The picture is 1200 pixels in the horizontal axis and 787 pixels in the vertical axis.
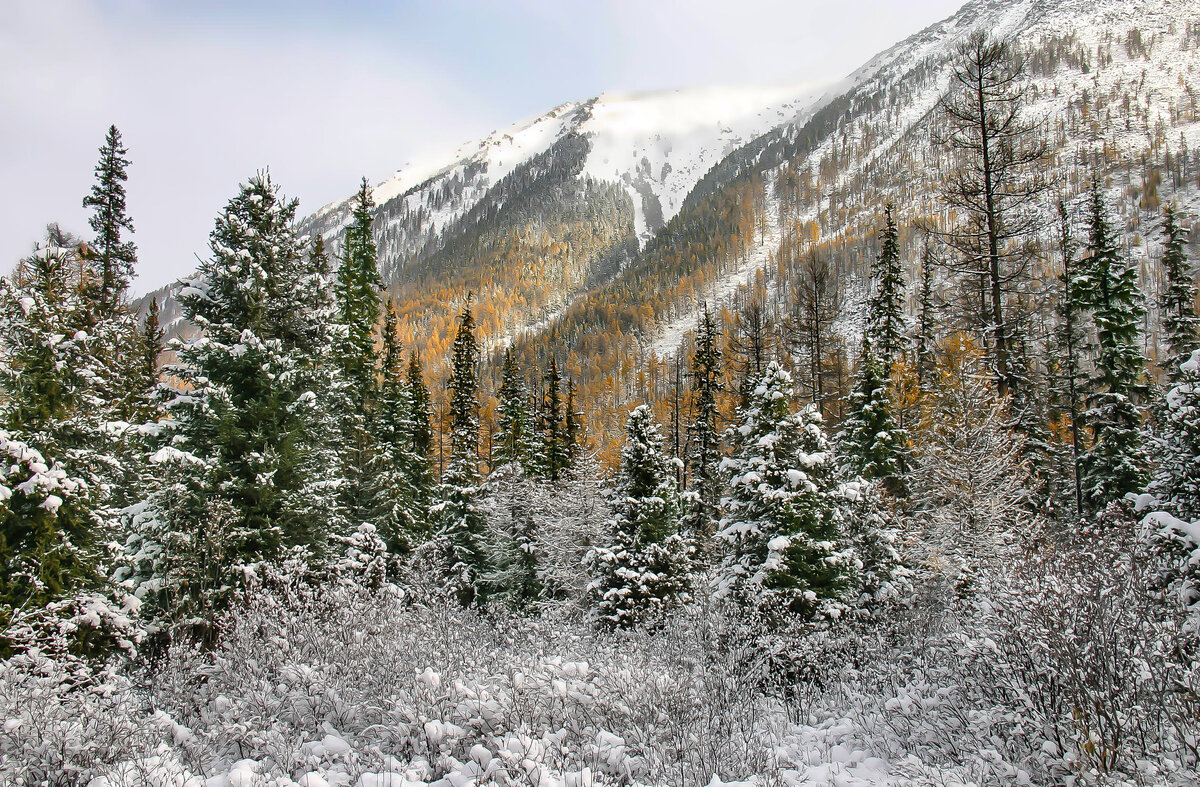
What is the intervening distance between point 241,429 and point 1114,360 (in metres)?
30.3

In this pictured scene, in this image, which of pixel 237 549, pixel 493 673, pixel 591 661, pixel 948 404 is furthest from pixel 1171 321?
pixel 237 549

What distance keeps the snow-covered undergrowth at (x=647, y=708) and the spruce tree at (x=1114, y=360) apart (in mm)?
20399

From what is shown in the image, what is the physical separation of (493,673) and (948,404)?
16617 mm

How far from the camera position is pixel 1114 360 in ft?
74.9

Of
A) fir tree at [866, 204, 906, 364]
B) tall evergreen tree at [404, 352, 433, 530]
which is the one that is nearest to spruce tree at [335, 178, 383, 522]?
tall evergreen tree at [404, 352, 433, 530]

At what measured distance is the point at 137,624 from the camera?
10.3 m

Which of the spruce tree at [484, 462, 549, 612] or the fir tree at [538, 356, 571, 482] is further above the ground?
the fir tree at [538, 356, 571, 482]

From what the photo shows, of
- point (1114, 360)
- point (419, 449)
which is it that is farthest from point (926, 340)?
point (419, 449)

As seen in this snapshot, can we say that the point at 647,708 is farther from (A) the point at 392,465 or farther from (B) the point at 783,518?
(A) the point at 392,465

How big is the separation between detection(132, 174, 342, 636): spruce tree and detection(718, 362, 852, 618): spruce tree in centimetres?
951

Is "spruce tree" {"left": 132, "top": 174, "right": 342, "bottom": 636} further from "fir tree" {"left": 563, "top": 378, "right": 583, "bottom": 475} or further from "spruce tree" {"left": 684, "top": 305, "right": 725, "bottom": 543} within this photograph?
"fir tree" {"left": 563, "top": 378, "right": 583, "bottom": 475}

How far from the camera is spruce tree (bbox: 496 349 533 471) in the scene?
108ft

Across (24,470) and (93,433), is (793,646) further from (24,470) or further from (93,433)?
(93,433)

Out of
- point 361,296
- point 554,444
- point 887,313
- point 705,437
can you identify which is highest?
point 361,296
